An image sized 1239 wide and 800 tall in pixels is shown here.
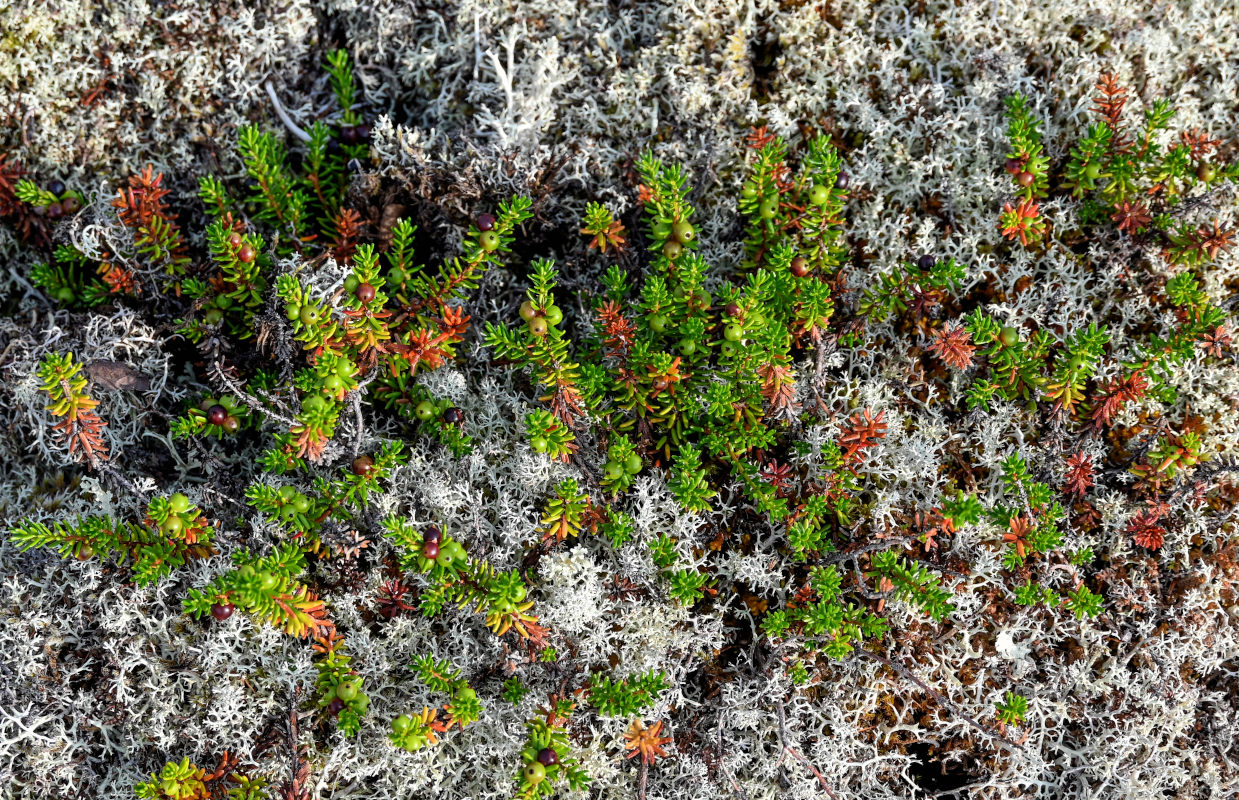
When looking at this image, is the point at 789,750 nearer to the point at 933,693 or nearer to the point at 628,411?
the point at 933,693

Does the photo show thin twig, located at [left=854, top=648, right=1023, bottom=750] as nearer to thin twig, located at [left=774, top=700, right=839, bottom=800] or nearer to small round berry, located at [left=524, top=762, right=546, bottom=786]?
thin twig, located at [left=774, top=700, right=839, bottom=800]

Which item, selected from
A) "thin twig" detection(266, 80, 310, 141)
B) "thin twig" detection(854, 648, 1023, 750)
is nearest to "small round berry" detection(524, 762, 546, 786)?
"thin twig" detection(854, 648, 1023, 750)

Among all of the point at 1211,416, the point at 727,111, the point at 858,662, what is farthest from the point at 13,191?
the point at 1211,416

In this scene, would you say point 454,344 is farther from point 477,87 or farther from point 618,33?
point 618,33

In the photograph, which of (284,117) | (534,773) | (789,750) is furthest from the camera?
(284,117)

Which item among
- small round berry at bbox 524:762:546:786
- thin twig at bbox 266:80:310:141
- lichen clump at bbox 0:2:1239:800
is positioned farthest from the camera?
thin twig at bbox 266:80:310:141

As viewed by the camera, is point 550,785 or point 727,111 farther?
point 727,111

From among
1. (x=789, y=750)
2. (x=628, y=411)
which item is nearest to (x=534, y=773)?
(x=789, y=750)

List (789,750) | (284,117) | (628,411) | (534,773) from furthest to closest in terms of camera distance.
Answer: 1. (284,117)
2. (628,411)
3. (789,750)
4. (534,773)
